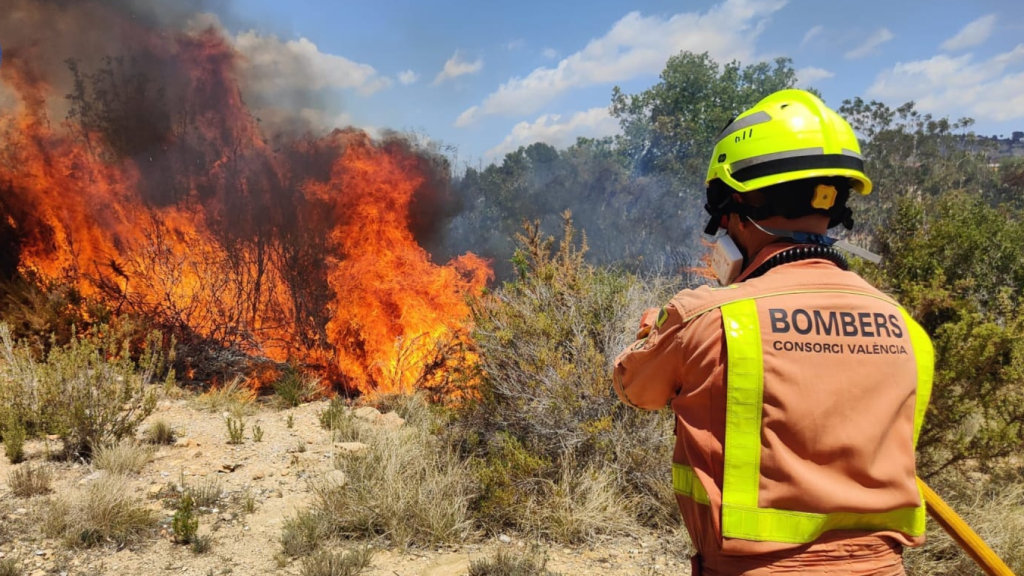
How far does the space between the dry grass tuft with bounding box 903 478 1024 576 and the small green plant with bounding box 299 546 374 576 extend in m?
3.44

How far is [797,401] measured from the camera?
1282mm

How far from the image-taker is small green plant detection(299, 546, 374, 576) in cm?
345

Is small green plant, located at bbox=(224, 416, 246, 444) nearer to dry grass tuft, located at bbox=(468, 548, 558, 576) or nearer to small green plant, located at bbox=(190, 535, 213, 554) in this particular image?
small green plant, located at bbox=(190, 535, 213, 554)

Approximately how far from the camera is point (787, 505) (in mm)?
1283

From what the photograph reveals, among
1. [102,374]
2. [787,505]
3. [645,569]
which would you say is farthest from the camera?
[102,374]

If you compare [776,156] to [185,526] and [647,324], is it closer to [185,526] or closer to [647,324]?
[647,324]

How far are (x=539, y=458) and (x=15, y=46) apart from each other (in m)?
12.2

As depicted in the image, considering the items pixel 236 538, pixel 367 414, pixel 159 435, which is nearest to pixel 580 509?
pixel 236 538

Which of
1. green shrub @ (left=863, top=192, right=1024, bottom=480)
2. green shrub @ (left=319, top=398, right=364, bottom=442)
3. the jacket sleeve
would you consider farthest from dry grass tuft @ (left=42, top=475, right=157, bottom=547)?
green shrub @ (left=863, top=192, right=1024, bottom=480)

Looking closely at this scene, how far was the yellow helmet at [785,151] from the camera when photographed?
149 cm

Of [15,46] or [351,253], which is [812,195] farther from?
[15,46]

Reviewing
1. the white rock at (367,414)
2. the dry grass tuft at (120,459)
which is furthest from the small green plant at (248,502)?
the white rock at (367,414)

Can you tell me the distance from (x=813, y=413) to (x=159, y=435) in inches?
248

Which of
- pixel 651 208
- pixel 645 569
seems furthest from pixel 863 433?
pixel 651 208
